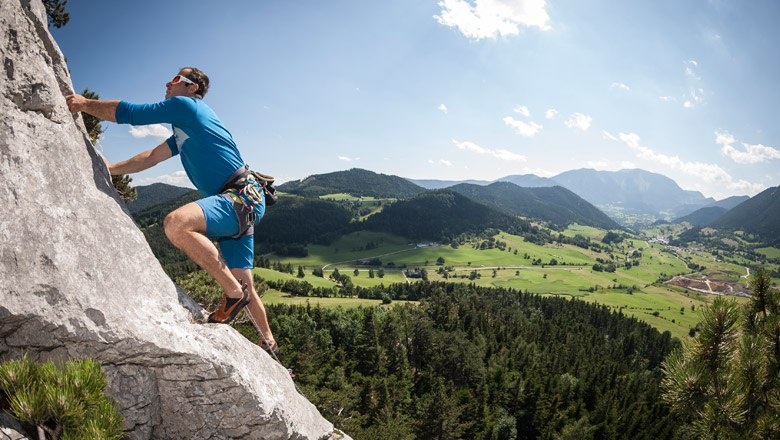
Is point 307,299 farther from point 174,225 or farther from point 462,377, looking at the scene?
point 174,225

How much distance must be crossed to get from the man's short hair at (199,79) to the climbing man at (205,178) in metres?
0.02

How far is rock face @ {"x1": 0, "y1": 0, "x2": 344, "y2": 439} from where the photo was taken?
451 centimetres

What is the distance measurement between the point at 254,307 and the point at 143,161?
11.3 ft

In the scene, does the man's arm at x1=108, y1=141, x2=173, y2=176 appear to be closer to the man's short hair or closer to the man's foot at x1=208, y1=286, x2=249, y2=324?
the man's short hair

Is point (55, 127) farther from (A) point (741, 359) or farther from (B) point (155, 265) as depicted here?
(A) point (741, 359)

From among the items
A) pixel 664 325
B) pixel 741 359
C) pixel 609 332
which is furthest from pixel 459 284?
pixel 741 359

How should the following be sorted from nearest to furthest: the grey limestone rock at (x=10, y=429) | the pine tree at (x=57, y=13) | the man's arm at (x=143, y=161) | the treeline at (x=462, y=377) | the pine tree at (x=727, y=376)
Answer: the grey limestone rock at (x=10, y=429), the pine tree at (x=727, y=376), the man's arm at (x=143, y=161), the pine tree at (x=57, y=13), the treeline at (x=462, y=377)

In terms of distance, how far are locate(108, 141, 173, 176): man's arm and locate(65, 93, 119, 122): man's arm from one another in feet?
3.38

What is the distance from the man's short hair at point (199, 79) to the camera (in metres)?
6.47

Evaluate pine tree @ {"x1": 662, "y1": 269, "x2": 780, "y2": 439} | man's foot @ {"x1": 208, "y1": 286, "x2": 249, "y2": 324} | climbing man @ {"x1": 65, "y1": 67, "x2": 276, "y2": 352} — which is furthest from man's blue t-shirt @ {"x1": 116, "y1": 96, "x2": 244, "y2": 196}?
pine tree @ {"x1": 662, "y1": 269, "x2": 780, "y2": 439}

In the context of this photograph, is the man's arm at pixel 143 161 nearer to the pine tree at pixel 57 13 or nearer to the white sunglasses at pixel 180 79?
the white sunglasses at pixel 180 79

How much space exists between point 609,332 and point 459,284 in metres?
65.5

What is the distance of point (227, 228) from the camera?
6.12 metres

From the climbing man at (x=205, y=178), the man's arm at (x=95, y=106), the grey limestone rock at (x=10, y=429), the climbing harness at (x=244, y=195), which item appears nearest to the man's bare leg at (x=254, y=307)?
the climbing man at (x=205, y=178)
